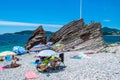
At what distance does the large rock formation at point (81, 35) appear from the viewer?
115 ft

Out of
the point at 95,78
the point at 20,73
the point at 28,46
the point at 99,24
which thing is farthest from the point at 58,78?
the point at 28,46

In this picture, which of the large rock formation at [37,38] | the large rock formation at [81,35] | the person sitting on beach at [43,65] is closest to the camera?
the person sitting on beach at [43,65]

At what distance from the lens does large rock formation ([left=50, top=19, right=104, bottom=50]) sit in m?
35.0

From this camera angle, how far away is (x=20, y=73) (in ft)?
60.3

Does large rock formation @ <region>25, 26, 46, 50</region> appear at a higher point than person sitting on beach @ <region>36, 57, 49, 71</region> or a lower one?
higher

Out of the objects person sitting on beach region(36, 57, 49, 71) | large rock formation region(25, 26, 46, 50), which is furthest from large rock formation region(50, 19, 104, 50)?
person sitting on beach region(36, 57, 49, 71)

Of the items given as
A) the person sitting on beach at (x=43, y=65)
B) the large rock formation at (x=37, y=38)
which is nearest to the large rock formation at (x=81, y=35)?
the large rock formation at (x=37, y=38)

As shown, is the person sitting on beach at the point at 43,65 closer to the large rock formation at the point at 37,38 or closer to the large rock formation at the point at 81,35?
the large rock formation at the point at 81,35

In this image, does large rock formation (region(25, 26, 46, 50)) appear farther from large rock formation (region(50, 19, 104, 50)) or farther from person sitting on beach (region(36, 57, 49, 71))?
person sitting on beach (region(36, 57, 49, 71))

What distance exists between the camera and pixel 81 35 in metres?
36.6

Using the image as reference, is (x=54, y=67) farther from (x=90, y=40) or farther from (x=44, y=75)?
(x=90, y=40)

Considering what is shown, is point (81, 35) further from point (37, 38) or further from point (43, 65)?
point (43, 65)

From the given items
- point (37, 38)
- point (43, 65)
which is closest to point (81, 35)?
point (37, 38)

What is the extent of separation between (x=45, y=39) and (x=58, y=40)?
13.0 feet
